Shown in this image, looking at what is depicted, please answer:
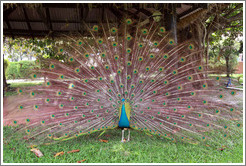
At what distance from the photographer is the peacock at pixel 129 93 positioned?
10.3ft

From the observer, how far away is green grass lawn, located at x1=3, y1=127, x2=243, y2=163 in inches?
111

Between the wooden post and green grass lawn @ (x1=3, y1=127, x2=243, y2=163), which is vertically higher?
the wooden post

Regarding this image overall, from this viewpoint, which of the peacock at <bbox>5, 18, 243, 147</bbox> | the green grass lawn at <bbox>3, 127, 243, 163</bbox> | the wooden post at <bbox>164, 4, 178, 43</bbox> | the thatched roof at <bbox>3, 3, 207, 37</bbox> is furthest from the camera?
the thatched roof at <bbox>3, 3, 207, 37</bbox>

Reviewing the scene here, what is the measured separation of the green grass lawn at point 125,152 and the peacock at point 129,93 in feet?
0.56

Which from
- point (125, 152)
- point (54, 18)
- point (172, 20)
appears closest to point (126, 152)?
point (125, 152)

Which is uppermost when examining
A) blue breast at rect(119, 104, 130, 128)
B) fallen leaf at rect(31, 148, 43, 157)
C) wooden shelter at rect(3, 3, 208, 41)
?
wooden shelter at rect(3, 3, 208, 41)

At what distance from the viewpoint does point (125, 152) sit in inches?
116

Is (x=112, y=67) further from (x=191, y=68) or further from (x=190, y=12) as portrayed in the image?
(x=190, y=12)

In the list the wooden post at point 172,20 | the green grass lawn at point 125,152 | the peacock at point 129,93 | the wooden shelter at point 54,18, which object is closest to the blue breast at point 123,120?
the peacock at point 129,93

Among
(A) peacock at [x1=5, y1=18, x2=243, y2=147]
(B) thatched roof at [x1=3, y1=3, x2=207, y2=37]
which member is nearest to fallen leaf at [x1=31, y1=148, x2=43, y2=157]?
(A) peacock at [x1=5, y1=18, x2=243, y2=147]

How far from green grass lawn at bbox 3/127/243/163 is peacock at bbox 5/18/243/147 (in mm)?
171

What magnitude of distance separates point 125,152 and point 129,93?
40.7 inches

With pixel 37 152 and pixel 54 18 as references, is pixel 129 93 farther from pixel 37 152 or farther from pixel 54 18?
pixel 54 18

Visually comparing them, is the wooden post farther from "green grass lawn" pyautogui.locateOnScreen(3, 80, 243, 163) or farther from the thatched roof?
"green grass lawn" pyautogui.locateOnScreen(3, 80, 243, 163)
